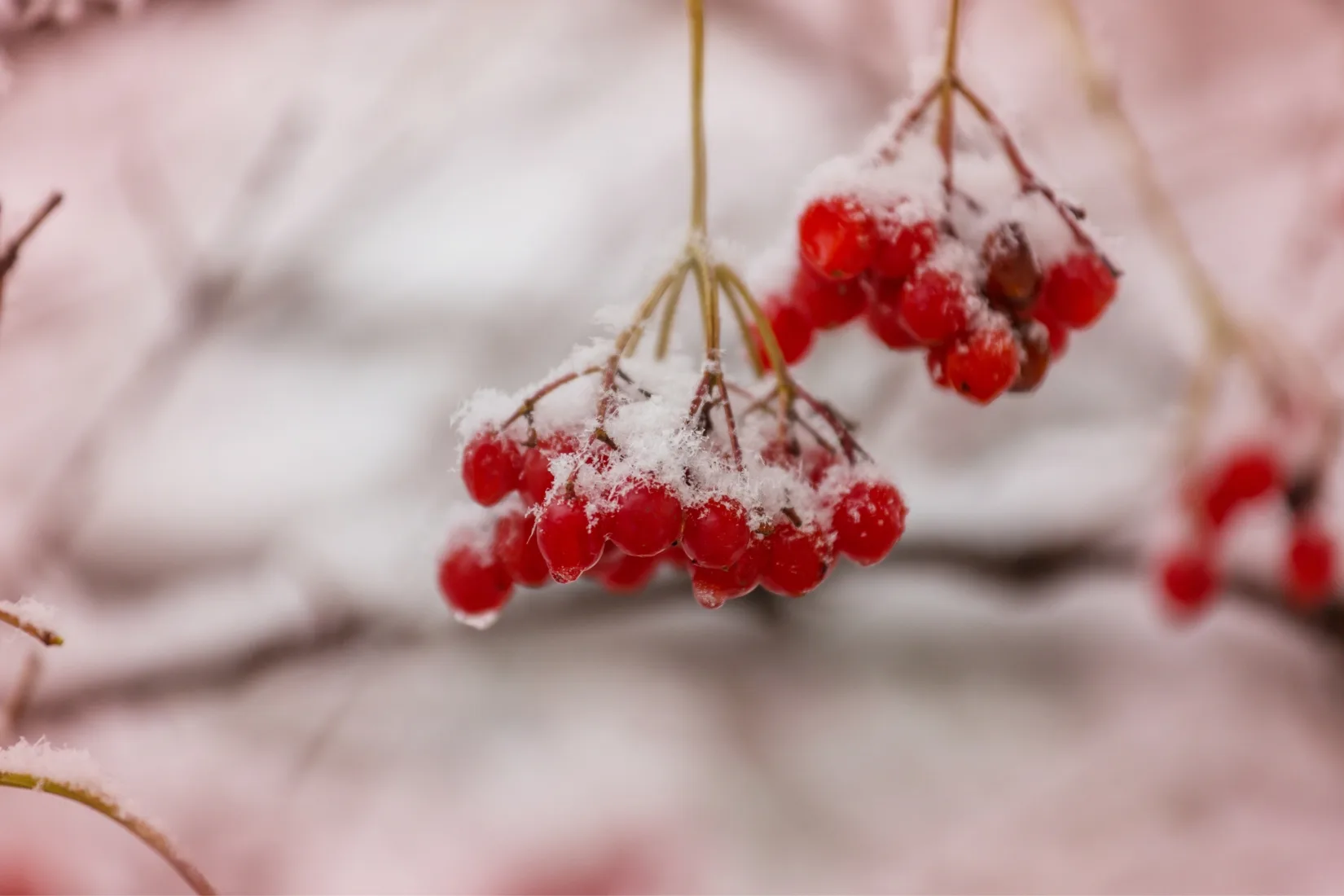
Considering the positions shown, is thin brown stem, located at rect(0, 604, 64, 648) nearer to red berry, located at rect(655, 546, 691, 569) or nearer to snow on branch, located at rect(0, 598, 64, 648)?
snow on branch, located at rect(0, 598, 64, 648)

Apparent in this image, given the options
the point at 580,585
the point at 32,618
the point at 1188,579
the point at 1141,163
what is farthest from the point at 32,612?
the point at 580,585

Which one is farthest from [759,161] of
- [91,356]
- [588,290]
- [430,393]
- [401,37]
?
[91,356]

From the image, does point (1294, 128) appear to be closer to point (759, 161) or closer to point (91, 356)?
point (759, 161)

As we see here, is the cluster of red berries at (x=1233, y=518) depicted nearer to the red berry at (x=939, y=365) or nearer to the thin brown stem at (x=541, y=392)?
the red berry at (x=939, y=365)

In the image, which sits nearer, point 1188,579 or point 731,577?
point 731,577

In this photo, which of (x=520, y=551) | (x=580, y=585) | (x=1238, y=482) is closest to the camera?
(x=520, y=551)

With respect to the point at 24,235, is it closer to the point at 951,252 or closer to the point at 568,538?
the point at 568,538

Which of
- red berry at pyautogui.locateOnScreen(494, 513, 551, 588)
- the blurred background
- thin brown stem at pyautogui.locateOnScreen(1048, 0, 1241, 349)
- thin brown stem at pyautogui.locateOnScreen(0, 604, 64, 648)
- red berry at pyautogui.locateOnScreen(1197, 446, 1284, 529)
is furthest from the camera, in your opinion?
the blurred background

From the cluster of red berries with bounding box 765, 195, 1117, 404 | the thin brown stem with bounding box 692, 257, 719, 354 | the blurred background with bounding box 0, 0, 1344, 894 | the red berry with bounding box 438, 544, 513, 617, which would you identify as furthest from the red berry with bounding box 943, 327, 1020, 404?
the blurred background with bounding box 0, 0, 1344, 894
